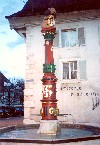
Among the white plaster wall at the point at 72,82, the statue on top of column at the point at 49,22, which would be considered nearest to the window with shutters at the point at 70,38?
the white plaster wall at the point at 72,82

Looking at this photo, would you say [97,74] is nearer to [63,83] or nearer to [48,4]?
[63,83]

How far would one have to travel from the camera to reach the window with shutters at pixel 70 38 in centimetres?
1803

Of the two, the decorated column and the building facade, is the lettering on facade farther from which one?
the decorated column

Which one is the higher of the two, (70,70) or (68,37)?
(68,37)

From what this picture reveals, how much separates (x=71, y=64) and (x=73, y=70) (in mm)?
459

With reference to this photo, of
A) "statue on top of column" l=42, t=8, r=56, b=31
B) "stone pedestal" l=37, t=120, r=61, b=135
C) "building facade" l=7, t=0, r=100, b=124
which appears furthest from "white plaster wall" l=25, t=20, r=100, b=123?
"stone pedestal" l=37, t=120, r=61, b=135

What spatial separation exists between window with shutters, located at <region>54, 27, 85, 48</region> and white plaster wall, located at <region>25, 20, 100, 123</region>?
29 centimetres

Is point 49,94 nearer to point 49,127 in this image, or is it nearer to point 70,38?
point 49,127

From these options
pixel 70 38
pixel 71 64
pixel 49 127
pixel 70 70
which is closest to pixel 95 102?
pixel 70 70

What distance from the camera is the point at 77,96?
691 inches

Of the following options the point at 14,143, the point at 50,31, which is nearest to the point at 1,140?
the point at 14,143

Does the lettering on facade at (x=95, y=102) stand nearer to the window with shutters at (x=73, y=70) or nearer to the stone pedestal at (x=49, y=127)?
the window with shutters at (x=73, y=70)

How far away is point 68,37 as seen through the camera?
60.8ft

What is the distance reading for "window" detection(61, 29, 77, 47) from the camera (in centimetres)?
1836
